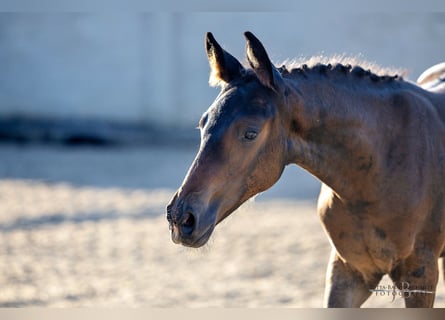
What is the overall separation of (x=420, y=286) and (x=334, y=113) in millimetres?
638

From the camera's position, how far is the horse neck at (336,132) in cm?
244

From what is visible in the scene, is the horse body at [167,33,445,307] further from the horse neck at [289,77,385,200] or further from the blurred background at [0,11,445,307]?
the blurred background at [0,11,445,307]

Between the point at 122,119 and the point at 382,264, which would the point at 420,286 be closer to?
the point at 382,264

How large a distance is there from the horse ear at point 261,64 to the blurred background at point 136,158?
1.38 feet

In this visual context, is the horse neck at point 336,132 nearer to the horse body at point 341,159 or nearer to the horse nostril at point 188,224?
the horse body at point 341,159

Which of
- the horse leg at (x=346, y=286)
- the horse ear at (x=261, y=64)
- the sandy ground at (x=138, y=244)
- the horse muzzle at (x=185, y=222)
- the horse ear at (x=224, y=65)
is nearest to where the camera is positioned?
the horse muzzle at (x=185, y=222)

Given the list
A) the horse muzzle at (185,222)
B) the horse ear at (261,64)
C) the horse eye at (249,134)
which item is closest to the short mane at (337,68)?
the horse ear at (261,64)

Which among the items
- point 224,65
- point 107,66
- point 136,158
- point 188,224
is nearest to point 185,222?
point 188,224

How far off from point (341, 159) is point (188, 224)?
1.84 feet

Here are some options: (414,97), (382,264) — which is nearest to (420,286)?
(382,264)

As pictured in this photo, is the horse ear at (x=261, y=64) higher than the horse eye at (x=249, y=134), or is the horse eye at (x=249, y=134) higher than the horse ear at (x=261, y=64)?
the horse ear at (x=261, y=64)

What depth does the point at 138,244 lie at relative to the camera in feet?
17.9

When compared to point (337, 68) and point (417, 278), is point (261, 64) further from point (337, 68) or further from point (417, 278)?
point (417, 278)

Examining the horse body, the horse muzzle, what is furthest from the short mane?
the horse muzzle
